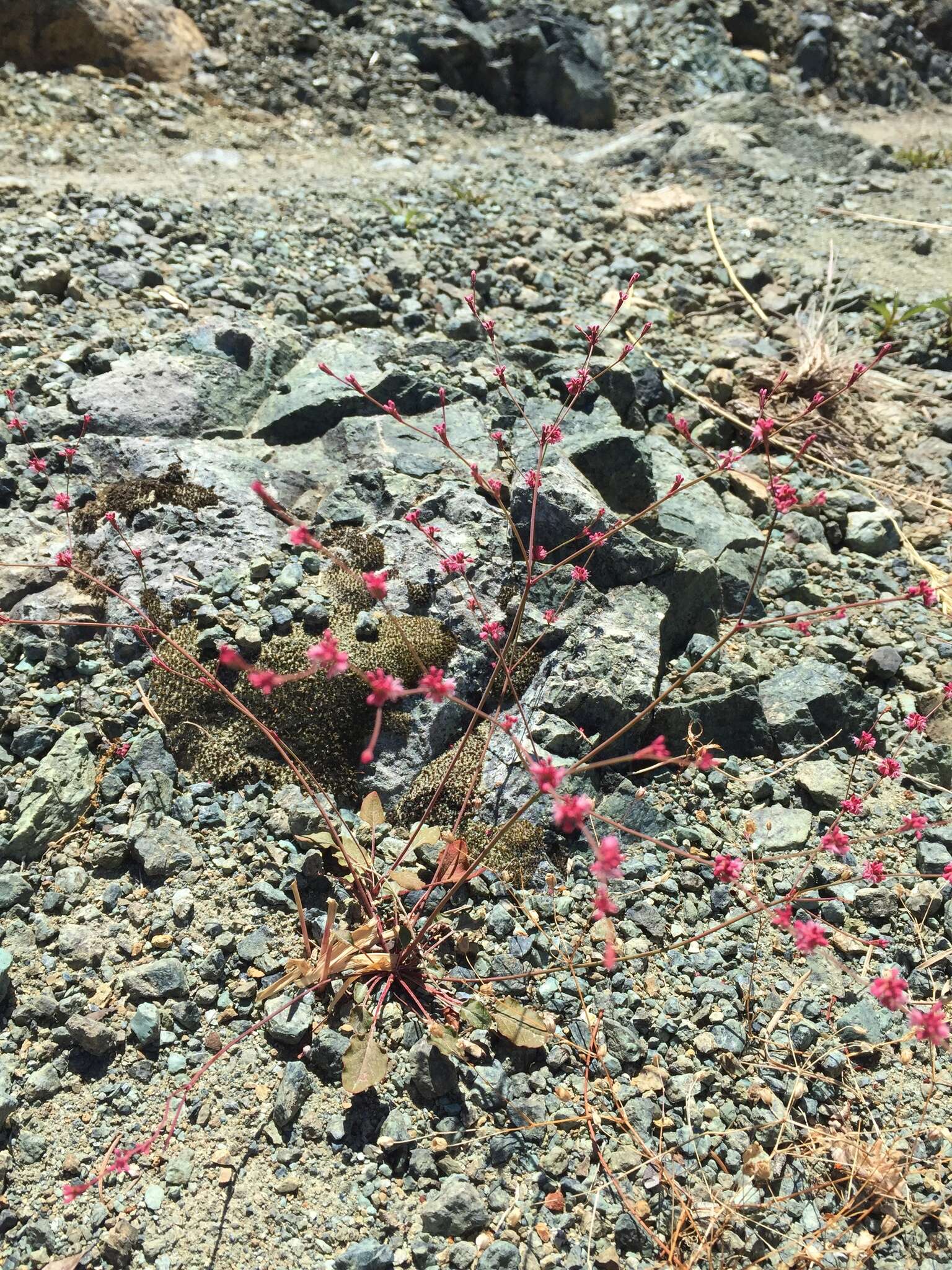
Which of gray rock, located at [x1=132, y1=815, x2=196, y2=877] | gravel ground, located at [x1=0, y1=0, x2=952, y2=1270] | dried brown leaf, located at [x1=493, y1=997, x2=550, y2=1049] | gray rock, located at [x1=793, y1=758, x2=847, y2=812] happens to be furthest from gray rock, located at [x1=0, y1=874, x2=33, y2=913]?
gray rock, located at [x1=793, y1=758, x2=847, y2=812]

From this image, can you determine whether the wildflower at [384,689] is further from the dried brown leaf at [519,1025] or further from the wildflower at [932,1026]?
the wildflower at [932,1026]

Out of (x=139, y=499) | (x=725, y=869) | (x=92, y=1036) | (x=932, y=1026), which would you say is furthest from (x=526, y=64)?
(x=932, y=1026)

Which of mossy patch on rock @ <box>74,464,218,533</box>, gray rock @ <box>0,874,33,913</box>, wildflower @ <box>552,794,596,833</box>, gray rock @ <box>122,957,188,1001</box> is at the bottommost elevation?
gray rock @ <box>122,957,188,1001</box>

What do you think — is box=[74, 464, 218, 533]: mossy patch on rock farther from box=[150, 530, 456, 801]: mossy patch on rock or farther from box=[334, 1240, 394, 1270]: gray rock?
box=[334, 1240, 394, 1270]: gray rock

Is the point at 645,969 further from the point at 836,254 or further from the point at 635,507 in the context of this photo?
the point at 836,254

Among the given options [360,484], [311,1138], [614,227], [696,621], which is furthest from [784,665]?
[614,227]

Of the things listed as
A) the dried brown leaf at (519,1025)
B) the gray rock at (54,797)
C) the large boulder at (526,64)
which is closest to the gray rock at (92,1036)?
the gray rock at (54,797)
